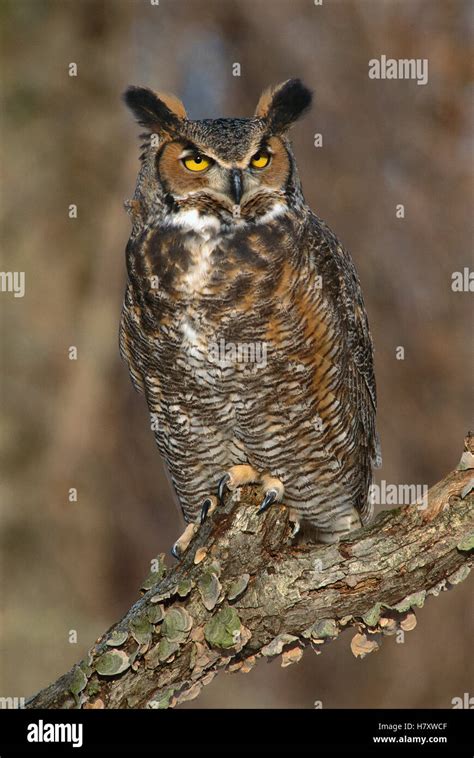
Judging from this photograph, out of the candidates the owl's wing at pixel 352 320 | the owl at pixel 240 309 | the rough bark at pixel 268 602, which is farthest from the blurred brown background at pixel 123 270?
the rough bark at pixel 268 602

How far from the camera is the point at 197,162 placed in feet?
10.1

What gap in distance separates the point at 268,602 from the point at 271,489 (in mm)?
657

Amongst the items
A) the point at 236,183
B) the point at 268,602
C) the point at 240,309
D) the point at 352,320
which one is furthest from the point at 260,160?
the point at 268,602

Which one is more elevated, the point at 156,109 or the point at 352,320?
the point at 156,109

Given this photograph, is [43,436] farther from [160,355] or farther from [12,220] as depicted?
[160,355]

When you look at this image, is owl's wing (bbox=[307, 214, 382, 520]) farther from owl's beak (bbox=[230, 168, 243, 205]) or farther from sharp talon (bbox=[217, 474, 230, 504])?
sharp talon (bbox=[217, 474, 230, 504])

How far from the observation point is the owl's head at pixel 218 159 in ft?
9.95

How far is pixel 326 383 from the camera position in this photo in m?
3.22

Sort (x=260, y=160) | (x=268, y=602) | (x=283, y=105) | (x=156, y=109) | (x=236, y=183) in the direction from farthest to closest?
1. (x=283, y=105)
2. (x=156, y=109)
3. (x=260, y=160)
4. (x=236, y=183)
5. (x=268, y=602)

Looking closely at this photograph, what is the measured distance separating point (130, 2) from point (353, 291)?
3.08 m

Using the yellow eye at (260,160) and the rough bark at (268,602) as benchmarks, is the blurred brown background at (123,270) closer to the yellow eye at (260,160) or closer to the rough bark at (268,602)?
the yellow eye at (260,160)

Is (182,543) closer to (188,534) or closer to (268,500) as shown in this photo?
(188,534)

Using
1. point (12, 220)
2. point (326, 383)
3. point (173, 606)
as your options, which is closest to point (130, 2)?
point (12, 220)

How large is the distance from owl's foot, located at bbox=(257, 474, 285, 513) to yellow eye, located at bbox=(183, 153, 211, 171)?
1136 millimetres
